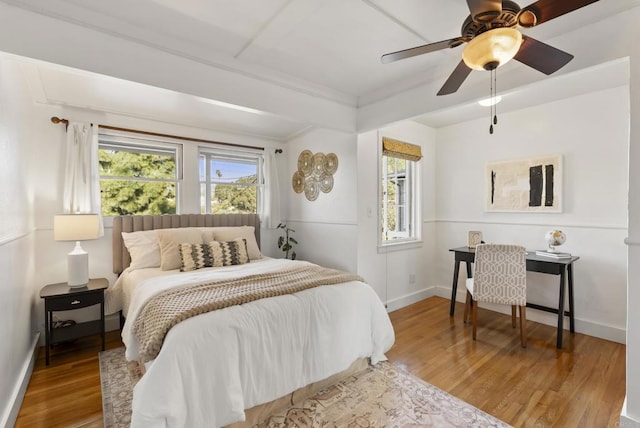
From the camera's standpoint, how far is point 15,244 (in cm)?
201

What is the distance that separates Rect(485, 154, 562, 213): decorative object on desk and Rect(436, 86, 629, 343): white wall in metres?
0.07

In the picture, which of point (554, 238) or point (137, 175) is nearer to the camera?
point (554, 238)

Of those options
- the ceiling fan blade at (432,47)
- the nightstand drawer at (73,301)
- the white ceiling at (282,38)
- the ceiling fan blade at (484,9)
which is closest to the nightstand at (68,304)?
the nightstand drawer at (73,301)

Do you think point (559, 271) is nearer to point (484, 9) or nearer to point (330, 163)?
point (484, 9)

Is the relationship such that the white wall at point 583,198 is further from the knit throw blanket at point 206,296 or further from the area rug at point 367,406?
the knit throw blanket at point 206,296

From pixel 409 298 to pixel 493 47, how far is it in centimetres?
326

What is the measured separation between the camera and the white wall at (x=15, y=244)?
172cm

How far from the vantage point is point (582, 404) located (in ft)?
6.41

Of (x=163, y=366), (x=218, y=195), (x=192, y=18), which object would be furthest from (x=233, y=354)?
(x=218, y=195)

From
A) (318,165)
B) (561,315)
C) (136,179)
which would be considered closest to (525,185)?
(561,315)

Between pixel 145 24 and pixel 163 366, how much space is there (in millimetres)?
2129

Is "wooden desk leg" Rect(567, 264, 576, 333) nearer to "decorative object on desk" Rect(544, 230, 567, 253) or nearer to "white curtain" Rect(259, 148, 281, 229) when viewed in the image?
"decorative object on desk" Rect(544, 230, 567, 253)

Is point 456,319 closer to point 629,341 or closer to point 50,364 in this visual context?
point 629,341

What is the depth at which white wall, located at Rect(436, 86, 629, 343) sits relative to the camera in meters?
2.85
